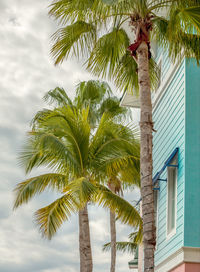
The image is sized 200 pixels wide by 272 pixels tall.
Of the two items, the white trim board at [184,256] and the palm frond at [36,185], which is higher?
the palm frond at [36,185]

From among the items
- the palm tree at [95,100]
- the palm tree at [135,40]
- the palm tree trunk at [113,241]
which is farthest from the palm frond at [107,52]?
the palm tree trunk at [113,241]

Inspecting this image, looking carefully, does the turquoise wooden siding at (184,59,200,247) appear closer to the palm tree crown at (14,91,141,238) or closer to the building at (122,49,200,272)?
the building at (122,49,200,272)

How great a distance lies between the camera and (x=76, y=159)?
1700 centimetres

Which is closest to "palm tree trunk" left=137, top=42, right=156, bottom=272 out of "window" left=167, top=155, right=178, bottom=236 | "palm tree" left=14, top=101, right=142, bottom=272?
"window" left=167, top=155, right=178, bottom=236

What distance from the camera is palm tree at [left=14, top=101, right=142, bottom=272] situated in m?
16.0

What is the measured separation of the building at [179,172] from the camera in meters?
12.6

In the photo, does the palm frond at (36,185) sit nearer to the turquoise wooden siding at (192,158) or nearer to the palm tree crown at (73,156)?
the palm tree crown at (73,156)

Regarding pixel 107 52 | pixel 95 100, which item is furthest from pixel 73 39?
pixel 95 100

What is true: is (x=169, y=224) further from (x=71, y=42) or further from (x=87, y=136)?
(x=71, y=42)

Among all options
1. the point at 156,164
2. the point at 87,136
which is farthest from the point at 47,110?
the point at 156,164

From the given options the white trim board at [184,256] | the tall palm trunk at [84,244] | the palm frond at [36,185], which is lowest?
the white trim board at [184,256]

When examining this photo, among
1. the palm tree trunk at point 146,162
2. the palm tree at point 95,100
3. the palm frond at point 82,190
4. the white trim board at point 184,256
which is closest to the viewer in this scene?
the palm tree trunk at point 146,162

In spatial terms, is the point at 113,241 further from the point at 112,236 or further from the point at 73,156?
the point at 73,156

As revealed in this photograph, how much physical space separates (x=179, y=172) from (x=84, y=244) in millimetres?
4855
